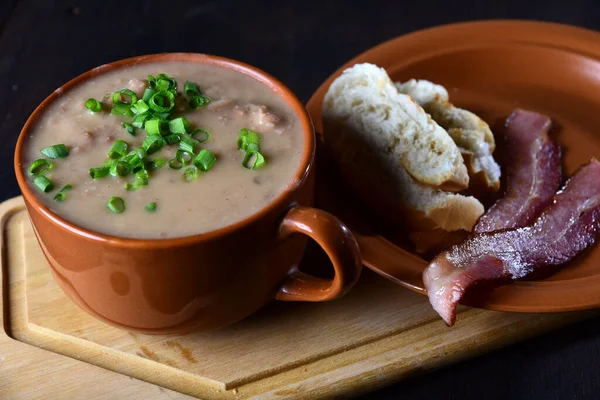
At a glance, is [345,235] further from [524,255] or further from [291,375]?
[524,255]

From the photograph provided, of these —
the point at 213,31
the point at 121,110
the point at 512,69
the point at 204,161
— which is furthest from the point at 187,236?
the point at 213,31

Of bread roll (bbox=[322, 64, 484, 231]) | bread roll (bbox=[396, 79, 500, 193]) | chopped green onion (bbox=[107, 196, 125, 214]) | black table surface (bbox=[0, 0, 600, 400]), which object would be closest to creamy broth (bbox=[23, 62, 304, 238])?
chopped green onion (bbox=[107, 196, 125, 214])

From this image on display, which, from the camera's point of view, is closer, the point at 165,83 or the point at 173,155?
the point at 173,155

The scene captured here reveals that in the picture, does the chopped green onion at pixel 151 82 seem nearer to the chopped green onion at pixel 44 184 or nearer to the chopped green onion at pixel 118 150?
the chopped green onion at pixel 118 150

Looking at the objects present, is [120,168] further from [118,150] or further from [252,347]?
[252,347]

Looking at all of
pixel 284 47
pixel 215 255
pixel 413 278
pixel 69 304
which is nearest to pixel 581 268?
pixel 413 278

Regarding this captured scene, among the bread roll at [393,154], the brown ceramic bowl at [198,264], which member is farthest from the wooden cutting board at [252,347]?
the bread roll at [393,154]
